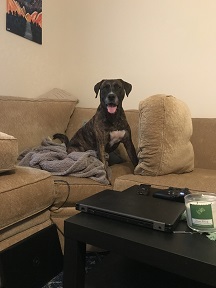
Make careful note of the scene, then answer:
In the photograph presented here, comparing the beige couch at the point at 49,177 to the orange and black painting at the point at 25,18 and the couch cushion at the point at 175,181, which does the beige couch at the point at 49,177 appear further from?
the orange and black painting at the point at 25,18

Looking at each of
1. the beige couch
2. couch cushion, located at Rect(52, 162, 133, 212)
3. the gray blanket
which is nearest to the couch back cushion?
the beige couch

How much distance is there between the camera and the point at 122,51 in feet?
8.09

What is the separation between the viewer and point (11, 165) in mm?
1209

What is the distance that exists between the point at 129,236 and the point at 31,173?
70 cm

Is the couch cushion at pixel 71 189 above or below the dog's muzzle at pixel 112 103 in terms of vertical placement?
below

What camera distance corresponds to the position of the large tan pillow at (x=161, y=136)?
1547mm

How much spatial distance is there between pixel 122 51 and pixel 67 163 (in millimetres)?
1307

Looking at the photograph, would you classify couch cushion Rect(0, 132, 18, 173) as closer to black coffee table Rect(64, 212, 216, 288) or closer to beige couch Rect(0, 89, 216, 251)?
beige couch Rect(0, 89, 216, 251)

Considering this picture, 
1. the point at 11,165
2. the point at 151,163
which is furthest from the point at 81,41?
the point at 11,165

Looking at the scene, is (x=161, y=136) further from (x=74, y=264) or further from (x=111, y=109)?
(x=74, y=264)

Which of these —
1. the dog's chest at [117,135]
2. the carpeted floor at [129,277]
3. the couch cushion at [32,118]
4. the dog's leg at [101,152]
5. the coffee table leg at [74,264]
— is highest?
the couch cushion at [32,118]

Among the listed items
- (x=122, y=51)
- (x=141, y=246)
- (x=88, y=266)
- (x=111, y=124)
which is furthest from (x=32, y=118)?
(x=141, y=246)

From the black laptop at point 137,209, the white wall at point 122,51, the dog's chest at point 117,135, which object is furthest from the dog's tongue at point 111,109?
the black laptop at point 137,209

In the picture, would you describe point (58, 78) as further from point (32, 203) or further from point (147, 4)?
point (32, 203)
